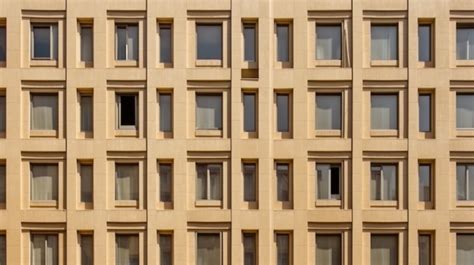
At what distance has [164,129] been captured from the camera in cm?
2438

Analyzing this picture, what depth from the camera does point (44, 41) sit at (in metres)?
24.6

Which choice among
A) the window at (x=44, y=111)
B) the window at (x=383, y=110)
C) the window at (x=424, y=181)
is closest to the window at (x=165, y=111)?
the window at (x=44, y=111)

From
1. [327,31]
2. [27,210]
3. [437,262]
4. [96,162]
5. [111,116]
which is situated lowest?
[437,262]

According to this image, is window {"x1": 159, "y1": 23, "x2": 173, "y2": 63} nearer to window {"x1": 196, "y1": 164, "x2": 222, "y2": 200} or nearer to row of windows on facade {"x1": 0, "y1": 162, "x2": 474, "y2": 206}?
row of windows on facade {"x1": 0, "y1": 162, "x2": 474, "y2": 206}

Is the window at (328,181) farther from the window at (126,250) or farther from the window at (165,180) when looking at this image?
the window at (126,250)

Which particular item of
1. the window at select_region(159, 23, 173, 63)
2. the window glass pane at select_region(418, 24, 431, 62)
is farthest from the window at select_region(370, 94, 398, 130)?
the window at select_region(159, 23, 173, 63)

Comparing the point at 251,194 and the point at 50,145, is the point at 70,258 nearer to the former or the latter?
the point at 50,145

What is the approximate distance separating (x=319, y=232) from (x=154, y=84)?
28.1 ft

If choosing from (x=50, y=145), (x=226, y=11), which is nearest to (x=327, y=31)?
(x=226, y=11)

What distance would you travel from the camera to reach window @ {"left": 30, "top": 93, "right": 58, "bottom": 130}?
24453mm

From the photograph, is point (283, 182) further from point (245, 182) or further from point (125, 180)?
point (125, 180)

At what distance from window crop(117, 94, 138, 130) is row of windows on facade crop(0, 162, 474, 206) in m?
1.64

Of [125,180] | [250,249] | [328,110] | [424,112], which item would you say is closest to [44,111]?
[125,180]

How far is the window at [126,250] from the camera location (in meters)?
24.2
